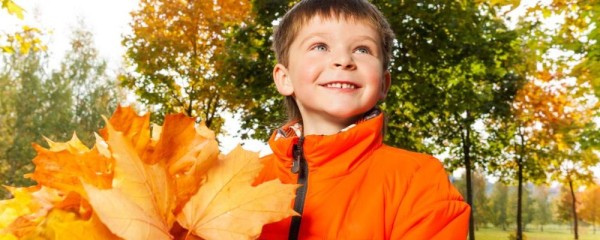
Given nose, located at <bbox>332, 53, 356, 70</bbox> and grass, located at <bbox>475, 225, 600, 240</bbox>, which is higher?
nose, located at <bbox>332, 53, 356, 70</bbox>

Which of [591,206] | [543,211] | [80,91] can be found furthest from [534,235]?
[80,91]

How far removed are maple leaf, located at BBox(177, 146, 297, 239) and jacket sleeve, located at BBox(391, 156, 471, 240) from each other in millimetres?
787

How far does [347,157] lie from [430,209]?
35 centimetres

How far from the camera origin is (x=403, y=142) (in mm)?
15758

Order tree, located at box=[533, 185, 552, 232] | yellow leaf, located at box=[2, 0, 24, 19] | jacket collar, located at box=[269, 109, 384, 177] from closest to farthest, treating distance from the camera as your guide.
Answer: jacket collar, located at box=[269, 109, 384, 177] → yellow leaf, located at box=[2, 0, 24, 19] → tree, located at box=[533, 185, 552, 232]

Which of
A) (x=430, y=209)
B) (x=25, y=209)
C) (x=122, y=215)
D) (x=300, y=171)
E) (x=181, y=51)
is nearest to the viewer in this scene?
(x=122, y=215)

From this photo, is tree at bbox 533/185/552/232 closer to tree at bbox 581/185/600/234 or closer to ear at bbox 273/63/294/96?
tree at bbox 581/185/600/234

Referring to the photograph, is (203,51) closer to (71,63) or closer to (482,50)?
(482,50)

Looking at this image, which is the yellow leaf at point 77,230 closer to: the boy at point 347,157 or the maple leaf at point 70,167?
the maple leaf at point 70,167

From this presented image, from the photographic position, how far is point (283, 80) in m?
2.40

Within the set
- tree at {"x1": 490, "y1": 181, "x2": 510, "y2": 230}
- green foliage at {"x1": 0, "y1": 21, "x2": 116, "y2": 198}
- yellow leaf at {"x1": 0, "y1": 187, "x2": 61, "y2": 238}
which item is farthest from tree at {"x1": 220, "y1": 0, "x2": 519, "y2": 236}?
tree at {"x1": 490, "y1": 181, "x2": 510, "y2": 230}

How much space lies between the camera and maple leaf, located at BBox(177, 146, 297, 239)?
714 millimetres

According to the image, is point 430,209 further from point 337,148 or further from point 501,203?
point 501,203

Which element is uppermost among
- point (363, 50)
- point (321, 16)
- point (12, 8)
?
point (12, 8)
